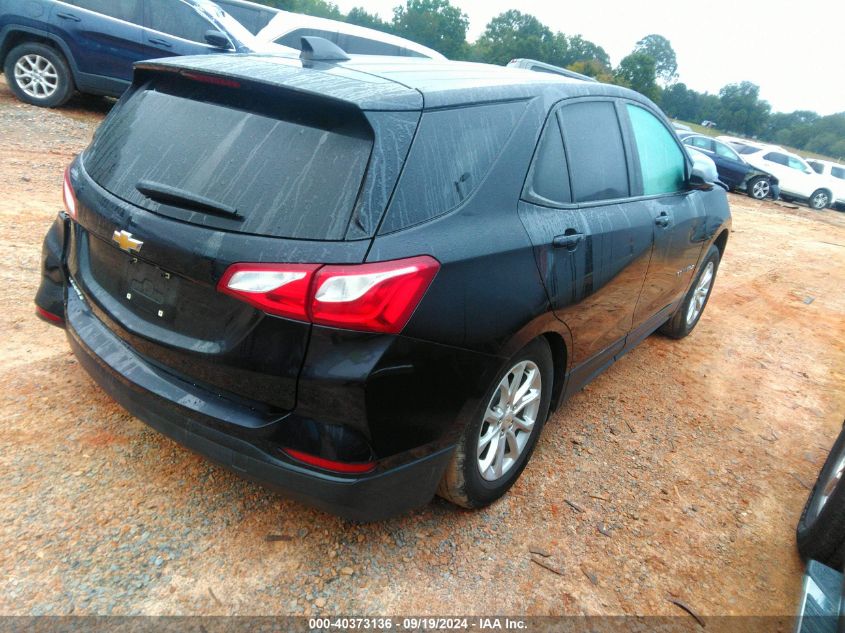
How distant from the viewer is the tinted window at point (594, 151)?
292cm

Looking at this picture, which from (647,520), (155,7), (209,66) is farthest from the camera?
(155,7)

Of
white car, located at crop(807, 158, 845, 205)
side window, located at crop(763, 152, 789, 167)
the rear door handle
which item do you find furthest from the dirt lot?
white car, located at crop(807, 158, 845, 205)

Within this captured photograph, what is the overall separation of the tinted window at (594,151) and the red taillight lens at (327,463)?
1.57m

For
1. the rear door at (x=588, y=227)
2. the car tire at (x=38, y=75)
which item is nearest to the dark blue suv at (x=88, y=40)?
the car tire at (x=38, y=75)

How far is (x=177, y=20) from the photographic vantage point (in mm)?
9336

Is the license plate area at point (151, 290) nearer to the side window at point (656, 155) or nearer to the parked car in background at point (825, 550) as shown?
the parked car in background at point (825, 550)

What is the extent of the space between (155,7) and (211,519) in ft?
29.5

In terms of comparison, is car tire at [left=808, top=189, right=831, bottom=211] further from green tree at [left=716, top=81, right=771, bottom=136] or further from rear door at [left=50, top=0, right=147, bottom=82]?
green tree at [left=716, top=81, right=771, bottom=136]

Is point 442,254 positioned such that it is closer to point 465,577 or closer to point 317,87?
point 317,87

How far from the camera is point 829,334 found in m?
6.27

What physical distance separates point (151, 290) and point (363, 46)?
11.2m

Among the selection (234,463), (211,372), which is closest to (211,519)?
(234,463)

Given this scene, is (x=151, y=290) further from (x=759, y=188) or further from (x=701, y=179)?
(x=759, y=188)

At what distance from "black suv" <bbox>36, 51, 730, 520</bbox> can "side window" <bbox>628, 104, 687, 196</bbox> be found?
43.1 inches
